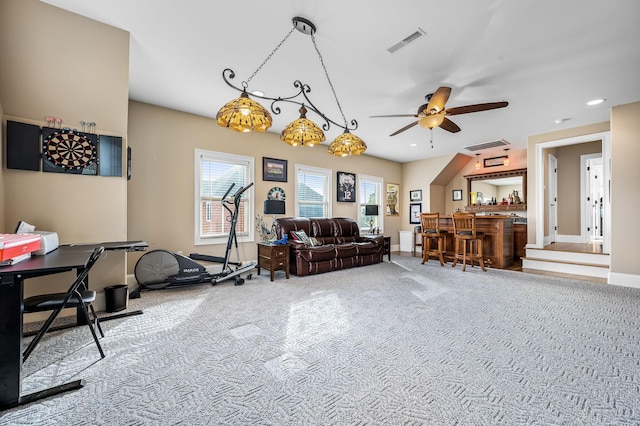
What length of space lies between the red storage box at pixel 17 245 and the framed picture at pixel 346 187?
5.88 meters

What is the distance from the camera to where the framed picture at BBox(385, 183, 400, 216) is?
8.55 m

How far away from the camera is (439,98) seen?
334cm

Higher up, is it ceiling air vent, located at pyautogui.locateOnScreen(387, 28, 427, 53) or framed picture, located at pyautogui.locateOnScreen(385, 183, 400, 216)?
ceiling air vent, located at pyautogui.locateOnScreen(387, 28, 427, 53)

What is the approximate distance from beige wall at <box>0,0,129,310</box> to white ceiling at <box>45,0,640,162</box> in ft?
→ 0.81

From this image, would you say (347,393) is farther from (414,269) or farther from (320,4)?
(414,269)

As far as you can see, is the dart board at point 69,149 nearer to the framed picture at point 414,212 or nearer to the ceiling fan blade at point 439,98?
the ceiling fan blade at point 439,98

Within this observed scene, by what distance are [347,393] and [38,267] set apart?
77.0 inches

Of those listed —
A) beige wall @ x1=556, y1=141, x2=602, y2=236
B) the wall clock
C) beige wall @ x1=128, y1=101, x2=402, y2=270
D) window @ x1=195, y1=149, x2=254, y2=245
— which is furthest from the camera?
beige wall @ x1=556, y1=141, x2=602, y2=236

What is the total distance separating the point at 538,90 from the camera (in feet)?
12.8

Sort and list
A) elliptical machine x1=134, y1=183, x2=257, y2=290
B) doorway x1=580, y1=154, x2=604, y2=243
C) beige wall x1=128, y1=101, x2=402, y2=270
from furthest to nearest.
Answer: doorway x1=580, y1=154, x2=604, y2=243, beige wall x1=128, y1=101, x2=402, y2=270, elliptical machine x1=134, y1=183, x2=257, y2=290

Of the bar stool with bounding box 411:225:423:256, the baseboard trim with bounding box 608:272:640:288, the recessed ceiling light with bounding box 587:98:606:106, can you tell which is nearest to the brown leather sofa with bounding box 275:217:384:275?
the bar stool with bounding box 411:225:423:256

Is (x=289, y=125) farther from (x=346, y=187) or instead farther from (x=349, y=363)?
(x=346, y=187)

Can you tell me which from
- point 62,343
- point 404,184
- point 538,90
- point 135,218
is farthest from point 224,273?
point 404,184

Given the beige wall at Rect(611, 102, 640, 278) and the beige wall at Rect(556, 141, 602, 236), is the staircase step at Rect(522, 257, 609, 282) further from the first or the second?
the beige wall at Rect(556, 141, 602, 236)
